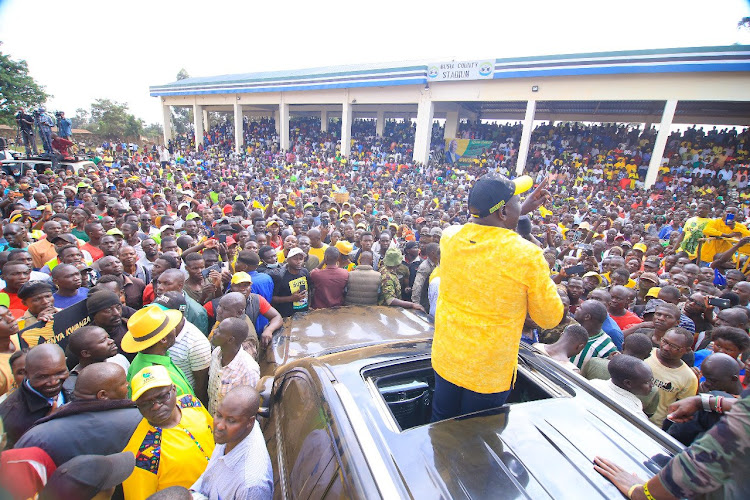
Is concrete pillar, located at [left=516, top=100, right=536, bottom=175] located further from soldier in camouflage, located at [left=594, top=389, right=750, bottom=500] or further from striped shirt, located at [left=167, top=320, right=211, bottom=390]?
soldier in camouflage, located at [left=594, top=389, right=750, bottom=500]

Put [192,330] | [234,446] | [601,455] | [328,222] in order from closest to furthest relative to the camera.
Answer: [601,455]
[234,446]
[192,330]
[328,222]

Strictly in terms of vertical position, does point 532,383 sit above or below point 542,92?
below

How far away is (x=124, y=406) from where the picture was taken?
6.79 feet

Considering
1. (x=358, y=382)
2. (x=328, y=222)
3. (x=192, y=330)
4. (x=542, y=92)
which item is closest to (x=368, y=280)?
(x=192, y=330)

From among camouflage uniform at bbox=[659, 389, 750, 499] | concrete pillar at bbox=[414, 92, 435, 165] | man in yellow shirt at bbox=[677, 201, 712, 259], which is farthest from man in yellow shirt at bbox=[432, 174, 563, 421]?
concrete pillar at bbox=[414, 92, 435, 165]

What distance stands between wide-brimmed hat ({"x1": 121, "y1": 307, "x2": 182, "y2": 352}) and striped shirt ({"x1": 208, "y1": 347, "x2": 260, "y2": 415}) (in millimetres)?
438

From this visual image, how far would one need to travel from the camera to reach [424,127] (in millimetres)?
19969

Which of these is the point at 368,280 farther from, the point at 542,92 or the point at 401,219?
the point at 542,92

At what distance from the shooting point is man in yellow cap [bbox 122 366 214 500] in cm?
182

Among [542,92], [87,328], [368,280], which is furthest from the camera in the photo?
[542,92]

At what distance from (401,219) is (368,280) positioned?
504 centimetres

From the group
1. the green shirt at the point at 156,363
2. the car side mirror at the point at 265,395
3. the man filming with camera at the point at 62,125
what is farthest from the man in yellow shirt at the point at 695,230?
the man filming with camera at the point at 62,125

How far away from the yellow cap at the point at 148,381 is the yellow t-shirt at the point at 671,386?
329 cm

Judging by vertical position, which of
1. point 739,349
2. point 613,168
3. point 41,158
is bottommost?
point 739,349
